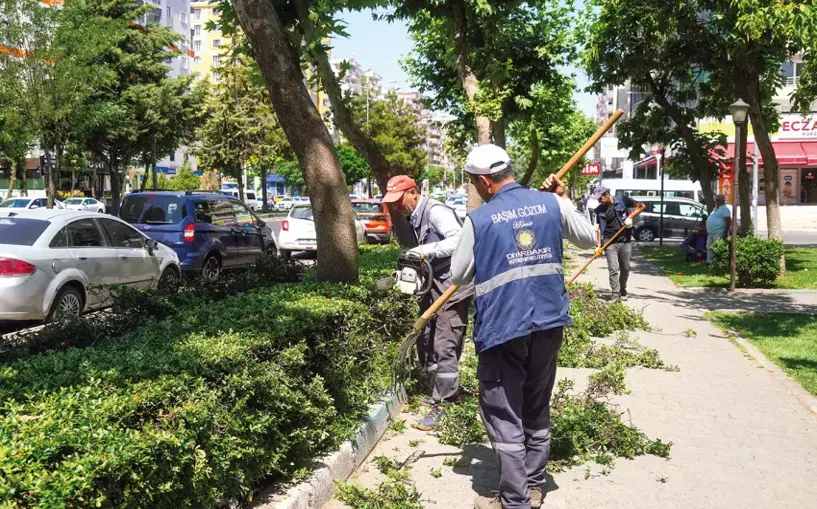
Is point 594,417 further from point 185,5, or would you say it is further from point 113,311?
point 185,5

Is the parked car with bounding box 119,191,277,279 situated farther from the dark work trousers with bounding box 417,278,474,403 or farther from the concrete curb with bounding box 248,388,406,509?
the concrete curb with bounding box 248,388,406,509

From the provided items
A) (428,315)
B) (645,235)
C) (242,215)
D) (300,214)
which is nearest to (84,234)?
(242,215)

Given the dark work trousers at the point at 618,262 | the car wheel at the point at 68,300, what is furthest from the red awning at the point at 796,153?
the car wheel at the point at 68,300

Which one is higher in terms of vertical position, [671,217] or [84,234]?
[84,234]

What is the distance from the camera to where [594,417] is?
5.64 metres

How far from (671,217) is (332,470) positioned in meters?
27.6

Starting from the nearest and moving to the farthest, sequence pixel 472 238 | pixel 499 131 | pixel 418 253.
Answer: pixel 472 238 < pixel 418 253 < pixel 499 131

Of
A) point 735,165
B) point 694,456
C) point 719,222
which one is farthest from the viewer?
point 719,222

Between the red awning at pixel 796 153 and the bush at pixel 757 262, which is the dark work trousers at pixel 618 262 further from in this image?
the red awning at pixel 796 153

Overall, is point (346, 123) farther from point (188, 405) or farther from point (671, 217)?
point (671, 217)

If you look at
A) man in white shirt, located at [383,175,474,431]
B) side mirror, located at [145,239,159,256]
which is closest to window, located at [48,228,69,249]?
side mirror, located at [145,239,159,256]

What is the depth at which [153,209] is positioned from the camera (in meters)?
14.8

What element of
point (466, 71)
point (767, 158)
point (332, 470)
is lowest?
point (332, 470)

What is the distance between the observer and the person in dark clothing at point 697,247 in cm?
2066
